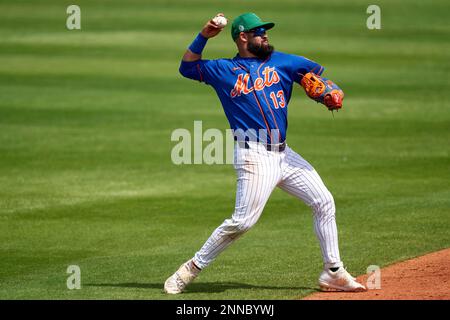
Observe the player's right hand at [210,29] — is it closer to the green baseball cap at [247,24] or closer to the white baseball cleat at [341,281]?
the green baseball cap at [247,24]

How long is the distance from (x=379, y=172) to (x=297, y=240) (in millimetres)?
4005

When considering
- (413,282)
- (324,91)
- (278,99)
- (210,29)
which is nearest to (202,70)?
(210,29)

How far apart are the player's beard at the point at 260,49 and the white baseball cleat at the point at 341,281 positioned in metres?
1.81

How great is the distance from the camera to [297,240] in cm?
1041

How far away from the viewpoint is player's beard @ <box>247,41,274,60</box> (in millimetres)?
8172

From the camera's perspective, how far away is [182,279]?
817cm

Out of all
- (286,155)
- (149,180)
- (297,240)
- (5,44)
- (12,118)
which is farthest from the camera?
(5,44)

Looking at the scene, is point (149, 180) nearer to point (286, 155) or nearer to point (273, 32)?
point (286, 155)

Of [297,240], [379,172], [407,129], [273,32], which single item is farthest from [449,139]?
[273,32]

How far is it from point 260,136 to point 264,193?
0.46 meters

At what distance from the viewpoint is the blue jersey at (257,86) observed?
8109 millimetres

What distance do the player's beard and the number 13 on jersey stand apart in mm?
316

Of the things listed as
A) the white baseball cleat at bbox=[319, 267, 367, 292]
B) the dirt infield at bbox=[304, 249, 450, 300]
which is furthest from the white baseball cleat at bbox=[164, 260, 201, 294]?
the white baseball cleat at bbox=[319, 267, 367, 292]

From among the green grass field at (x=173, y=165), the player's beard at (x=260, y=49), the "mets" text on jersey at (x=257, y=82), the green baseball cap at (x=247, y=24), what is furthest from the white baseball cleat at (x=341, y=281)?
the green baseball cap at (x=247, y=24)
